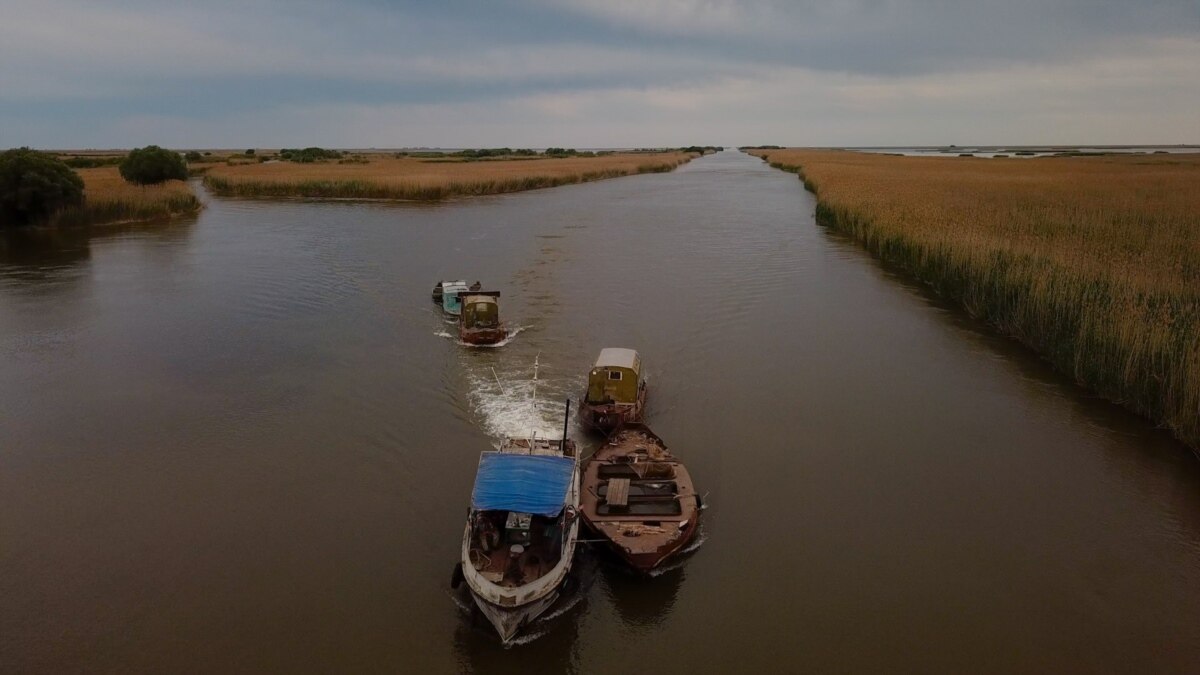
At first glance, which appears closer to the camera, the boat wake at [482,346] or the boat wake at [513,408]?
the boat wake at [513,408]

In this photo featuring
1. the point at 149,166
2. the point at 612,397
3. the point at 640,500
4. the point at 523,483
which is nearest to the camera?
the point at 523,483

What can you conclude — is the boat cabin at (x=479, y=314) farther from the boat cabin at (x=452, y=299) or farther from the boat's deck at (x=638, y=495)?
the boat's deck at (x=638, y=495)

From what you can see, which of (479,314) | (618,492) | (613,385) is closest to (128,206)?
(479,314)

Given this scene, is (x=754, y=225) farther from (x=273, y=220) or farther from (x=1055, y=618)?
(x=1055, y=618)

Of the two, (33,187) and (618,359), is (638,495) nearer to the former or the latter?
(618,359)

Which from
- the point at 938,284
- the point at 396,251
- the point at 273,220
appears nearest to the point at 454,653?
the point at 938,284

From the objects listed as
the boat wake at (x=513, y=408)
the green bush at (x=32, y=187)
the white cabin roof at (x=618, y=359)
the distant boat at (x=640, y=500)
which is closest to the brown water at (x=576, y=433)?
the boat wake at (x=513, y=408)

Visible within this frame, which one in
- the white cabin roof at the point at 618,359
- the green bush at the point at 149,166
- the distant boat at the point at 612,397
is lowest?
the distant boat at the point at 612,397
